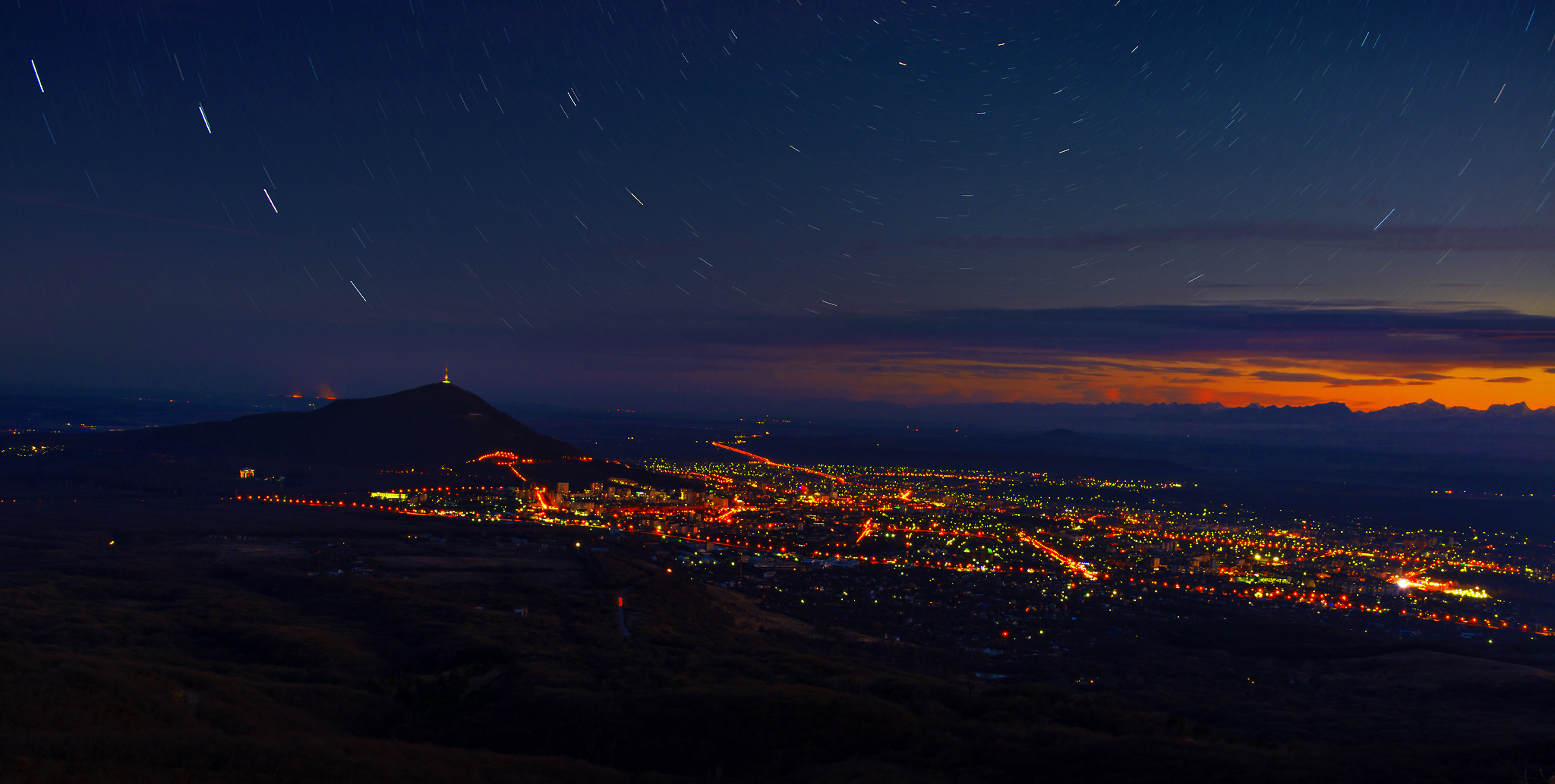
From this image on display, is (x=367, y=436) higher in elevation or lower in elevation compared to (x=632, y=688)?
higher

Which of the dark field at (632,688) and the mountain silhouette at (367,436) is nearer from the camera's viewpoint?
the dark field at (632,688)

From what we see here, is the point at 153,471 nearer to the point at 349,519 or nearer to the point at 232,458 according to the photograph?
the point at 232,458

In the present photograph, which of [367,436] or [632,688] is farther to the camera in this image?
[367,436]

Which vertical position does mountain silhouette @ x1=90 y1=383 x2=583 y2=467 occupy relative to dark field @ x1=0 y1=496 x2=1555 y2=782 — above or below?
above

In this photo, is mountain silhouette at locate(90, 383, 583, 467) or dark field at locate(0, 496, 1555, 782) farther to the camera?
mountain silhouette at locate(90, 383, 583, 467)

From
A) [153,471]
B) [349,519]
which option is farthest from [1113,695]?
[153,471]

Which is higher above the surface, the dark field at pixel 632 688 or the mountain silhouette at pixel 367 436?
the mountain silhouette at pixel 367 436
